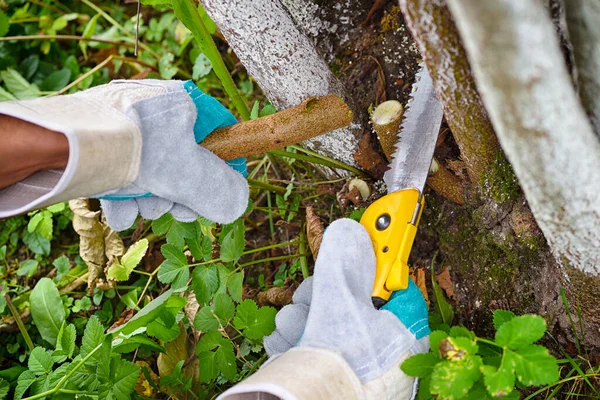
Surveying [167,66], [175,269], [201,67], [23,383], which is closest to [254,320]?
[175,269]

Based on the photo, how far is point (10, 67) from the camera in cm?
244

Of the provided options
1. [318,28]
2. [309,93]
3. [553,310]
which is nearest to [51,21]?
[318,28]

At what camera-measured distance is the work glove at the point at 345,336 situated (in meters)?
1.04

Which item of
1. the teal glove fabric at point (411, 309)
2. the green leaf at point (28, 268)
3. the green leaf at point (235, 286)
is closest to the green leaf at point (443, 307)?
the teal glove fabric at point (411, 309)

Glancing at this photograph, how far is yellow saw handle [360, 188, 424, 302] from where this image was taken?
1.31m

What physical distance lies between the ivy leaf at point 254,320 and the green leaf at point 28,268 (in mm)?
1133

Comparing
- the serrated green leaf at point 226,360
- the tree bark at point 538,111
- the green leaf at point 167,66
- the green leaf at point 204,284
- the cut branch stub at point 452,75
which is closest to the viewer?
the tree bark at point 538,111

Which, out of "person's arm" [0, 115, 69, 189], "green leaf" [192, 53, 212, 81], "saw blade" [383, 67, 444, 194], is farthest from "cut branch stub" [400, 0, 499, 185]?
"green leaf" [192, 53, 212, 81]

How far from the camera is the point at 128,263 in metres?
1.85

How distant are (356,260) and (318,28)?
0.80 m

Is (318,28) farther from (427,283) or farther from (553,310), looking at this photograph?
(553,310)

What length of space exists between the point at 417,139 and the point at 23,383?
4.36 feet

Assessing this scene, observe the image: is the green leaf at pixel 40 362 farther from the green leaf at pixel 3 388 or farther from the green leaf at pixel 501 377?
the green leaf at pixel 501 377

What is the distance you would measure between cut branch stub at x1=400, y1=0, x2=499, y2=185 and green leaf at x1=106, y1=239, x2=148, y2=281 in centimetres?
114
